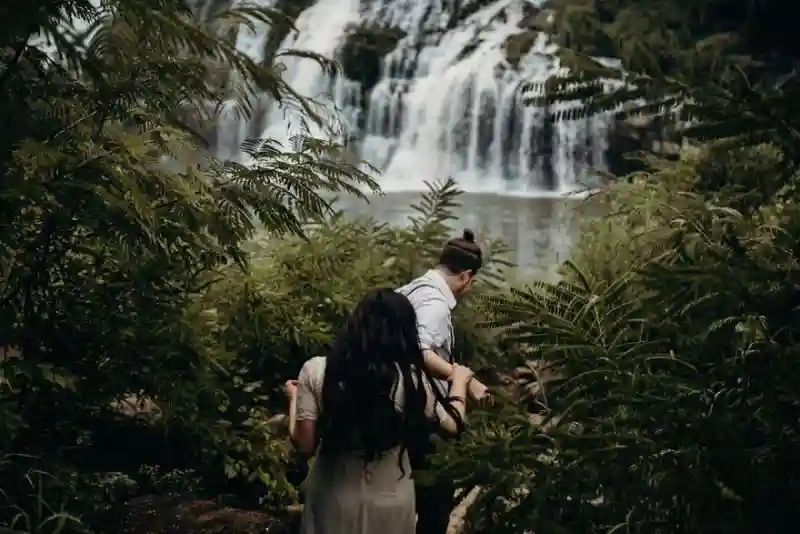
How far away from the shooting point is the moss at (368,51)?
17938 millimetres

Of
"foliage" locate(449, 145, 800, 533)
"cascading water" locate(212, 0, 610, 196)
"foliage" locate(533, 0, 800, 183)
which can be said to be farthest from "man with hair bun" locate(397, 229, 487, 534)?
"cascading water" locate(212, 0, 610, 196)

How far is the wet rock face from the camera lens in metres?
3.55

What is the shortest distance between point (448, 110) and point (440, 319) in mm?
12482

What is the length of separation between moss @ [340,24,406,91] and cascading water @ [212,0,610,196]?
0.46ft

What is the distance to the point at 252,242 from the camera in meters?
5.97

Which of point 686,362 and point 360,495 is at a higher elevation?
point 686,362

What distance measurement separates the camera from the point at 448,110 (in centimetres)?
1591

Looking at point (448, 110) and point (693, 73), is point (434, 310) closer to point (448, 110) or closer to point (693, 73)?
point (693, 73)

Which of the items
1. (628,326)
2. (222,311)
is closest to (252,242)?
(222,311)

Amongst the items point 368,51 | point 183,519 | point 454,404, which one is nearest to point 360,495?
point 454,404

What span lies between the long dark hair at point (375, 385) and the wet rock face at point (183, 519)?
1035mm

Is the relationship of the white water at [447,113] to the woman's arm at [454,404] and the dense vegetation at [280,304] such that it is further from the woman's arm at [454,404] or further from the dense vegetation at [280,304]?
the woman's arm at [454,404]

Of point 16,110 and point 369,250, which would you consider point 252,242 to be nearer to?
point 369,250

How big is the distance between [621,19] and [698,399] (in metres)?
1.05
